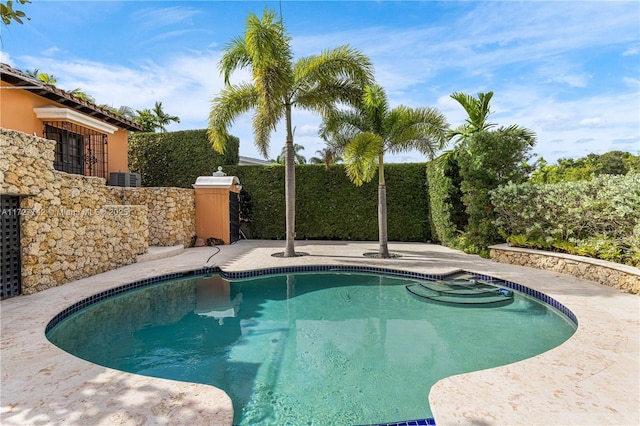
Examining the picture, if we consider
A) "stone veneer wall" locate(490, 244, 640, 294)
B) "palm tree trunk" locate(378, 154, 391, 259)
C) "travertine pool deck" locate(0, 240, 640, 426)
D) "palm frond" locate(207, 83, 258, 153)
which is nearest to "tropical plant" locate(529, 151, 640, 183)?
"stone veneer wall" locate(490, 244, 640, 294)

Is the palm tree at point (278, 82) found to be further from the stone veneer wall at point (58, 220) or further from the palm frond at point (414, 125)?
the stone veneer wall at point (58, 220)

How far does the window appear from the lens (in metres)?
12.8

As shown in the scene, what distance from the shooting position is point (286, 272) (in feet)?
33.9

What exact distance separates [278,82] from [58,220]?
7183 mm

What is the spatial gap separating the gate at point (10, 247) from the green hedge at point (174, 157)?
406 inches

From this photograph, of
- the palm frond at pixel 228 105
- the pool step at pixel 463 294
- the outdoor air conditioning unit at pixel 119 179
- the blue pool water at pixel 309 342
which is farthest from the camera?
the outdoor air conditioning unit at pixel 119 179

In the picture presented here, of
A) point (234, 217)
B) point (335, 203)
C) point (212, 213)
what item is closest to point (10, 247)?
point (212, 213)

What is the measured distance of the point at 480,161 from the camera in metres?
11.2

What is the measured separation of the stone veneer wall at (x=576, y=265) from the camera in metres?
6.90

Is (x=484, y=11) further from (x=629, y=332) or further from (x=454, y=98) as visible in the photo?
(x=629, y=332)

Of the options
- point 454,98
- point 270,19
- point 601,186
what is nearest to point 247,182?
point 270,19

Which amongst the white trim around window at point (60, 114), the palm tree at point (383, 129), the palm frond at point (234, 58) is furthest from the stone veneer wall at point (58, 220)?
the palm tree at point (383, 129)

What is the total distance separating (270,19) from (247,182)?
814 cm

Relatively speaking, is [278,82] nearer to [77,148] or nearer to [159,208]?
[159,208]
